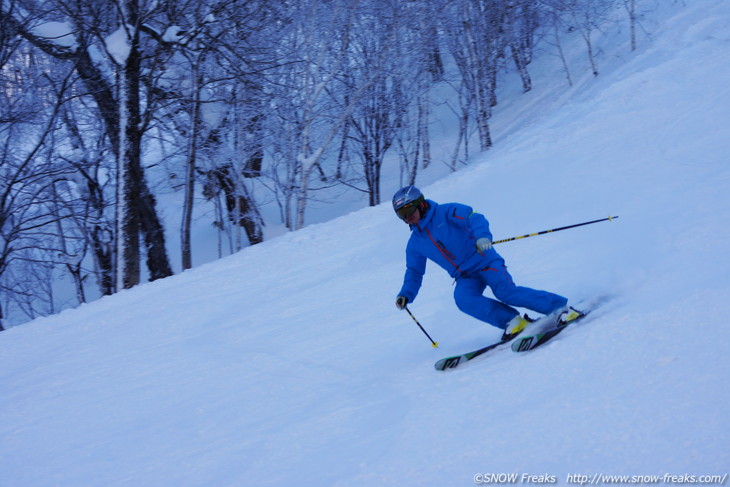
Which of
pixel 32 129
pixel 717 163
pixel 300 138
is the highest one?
pixel 32 129

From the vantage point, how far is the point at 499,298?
452cm

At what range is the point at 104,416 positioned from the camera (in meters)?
4.93

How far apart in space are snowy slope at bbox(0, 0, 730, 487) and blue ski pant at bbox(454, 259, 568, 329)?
37cm

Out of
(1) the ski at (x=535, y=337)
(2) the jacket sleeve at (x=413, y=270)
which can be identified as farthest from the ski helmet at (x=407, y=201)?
(1) the ski at (x=535, y=337)

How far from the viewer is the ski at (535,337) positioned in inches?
159

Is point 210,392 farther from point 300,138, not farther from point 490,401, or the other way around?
point 300,138

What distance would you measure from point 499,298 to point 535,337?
52 centimetres

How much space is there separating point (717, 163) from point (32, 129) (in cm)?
1585

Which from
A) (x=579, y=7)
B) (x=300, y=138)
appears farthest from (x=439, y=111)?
(x=300, y=138)

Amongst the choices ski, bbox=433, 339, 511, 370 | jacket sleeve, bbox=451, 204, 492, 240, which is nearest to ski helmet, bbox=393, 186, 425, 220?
jacket sleeve, bbox=451, 204, 492, 240

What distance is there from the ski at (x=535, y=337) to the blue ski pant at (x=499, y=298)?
0.47ft

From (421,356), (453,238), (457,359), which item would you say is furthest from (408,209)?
(421,356)

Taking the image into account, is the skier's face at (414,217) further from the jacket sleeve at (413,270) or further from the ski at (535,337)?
the ski at (535,337)

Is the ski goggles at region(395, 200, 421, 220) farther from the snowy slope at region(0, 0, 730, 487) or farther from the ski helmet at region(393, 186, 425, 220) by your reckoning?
the snowy slope at region(0, 0, 730, 487)
